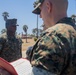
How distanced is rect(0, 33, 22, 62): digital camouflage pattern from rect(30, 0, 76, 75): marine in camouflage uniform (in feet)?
14.2

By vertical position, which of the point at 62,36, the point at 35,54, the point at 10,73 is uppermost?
the point at 62,36

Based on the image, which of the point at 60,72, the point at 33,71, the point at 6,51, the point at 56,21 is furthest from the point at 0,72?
the point at 6,51

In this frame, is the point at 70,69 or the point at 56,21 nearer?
the point at 70,69

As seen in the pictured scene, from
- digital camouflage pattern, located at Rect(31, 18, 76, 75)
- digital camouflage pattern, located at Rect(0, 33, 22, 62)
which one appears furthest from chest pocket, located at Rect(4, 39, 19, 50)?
digital camouflage pattern, located at Rect(31, 18, 76, 75)

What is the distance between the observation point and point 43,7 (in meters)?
2.39

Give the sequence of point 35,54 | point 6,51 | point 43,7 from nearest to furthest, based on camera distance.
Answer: point 35,54
point 43,7
point 6,51

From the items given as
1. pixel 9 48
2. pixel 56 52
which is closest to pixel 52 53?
pixel 56 52

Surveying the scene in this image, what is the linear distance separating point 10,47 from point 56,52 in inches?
180

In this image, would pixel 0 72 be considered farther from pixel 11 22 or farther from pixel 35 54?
pixel 11 22

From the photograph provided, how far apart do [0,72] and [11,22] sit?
4631 millimetres

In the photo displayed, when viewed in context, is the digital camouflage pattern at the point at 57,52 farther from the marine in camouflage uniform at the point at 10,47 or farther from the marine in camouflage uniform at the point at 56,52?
the marine in camouflage uniform at the point at 10,47

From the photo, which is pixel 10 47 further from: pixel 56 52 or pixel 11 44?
pixel 56 52

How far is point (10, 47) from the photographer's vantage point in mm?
6516

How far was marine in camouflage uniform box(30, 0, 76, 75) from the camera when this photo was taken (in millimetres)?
2018
